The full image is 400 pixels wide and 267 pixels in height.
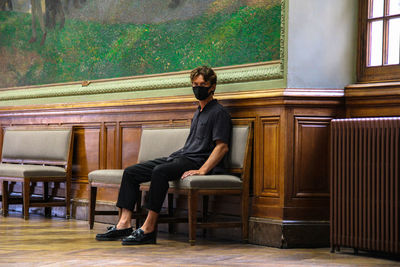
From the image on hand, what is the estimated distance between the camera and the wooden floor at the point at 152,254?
15.0 ft

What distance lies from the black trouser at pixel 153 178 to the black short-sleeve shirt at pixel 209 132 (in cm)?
11

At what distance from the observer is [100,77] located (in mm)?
7730

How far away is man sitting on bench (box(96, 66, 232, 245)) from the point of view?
552cm

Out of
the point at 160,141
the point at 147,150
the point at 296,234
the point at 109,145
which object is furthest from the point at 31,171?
the point at 296,234

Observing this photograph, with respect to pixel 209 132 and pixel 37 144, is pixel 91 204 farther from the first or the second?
pixel 37 144

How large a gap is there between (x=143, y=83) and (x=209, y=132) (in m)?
1.59

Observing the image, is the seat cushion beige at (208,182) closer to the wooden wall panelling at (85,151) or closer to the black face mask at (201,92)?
the black face mask at (201,92)

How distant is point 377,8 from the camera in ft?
18.3

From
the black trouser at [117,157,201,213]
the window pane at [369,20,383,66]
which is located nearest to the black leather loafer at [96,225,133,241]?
the black trouser at [117,157,201,213]

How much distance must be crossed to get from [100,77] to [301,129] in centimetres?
297

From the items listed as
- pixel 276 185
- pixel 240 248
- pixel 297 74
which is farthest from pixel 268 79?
pixel 240 248

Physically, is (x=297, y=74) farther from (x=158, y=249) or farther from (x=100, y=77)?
(x=100, y=77)

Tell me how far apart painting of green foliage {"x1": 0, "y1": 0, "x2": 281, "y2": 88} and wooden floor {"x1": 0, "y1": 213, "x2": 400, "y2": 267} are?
1.65m

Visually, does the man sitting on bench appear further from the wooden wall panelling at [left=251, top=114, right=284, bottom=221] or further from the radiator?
the radiator
